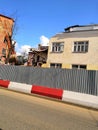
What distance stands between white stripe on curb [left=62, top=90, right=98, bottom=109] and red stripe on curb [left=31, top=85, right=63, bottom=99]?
486 millimetres

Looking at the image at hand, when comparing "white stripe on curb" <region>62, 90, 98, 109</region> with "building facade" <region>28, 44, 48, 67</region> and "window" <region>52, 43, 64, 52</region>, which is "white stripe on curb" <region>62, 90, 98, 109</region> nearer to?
"window" <region>52, 43, 64, 52</region>

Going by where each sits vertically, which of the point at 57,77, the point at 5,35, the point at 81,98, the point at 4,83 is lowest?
the point at 81,98

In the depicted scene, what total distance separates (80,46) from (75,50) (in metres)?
0.99

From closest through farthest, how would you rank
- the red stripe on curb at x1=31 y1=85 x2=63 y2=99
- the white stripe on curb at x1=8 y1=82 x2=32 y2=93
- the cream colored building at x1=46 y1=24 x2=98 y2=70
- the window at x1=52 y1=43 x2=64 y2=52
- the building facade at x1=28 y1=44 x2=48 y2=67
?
the red stripe on curb at x1=31 y1=85 x2=63 y2=99
the white stripe on curb at x1=8 y1=82 x2=32 y2=93
the cream colored building at x1=46 y1=24 x2=98 y2=70
the window at x1=52 y1=43 x2=64 y2=52
the building facade at x1=28 y1=44 x2=48 y2=67

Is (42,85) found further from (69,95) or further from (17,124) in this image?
(17,124)

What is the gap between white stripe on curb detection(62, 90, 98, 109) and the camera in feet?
50.3

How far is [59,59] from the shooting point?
123ft

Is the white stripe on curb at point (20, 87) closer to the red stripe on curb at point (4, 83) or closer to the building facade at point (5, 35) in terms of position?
the red stripe on curb at point (4, 83)

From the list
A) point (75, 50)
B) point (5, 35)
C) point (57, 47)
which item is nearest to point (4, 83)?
point (75, 50)

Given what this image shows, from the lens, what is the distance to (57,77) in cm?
2019

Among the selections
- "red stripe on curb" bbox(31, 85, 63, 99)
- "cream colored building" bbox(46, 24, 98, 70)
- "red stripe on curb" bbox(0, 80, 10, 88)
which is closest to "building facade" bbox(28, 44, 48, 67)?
"cream colored building" bbox(46, 24, 98, 70)

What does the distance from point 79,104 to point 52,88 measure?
3633 mm

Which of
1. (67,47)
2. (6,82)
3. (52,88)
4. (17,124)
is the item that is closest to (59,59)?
(67,47)

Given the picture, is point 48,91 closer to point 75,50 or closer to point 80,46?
point 80,46
